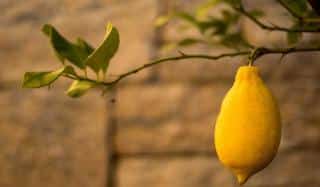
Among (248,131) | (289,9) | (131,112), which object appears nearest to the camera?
(248,131)

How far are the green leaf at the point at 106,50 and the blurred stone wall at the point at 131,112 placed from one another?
726 mm

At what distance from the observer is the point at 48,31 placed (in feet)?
1.50

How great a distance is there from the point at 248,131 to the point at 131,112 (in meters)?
0.81

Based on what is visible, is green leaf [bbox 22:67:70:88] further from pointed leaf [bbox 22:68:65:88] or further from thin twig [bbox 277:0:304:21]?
thin twig [bbox 277:0:304:21]

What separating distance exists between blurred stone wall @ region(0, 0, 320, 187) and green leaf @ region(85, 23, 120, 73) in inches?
28.6

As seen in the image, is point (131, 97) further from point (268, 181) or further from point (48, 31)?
point (48, 31)

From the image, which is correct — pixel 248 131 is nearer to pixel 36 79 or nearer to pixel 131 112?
pixel 36 79

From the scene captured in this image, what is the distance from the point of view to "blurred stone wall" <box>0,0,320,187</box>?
1.11 meters

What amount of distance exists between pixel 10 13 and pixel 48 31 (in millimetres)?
767

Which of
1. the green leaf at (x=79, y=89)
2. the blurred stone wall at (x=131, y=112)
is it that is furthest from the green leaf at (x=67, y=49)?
the blurred stone wall at (x=131, y=112)

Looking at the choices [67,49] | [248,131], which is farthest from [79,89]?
[248,131]

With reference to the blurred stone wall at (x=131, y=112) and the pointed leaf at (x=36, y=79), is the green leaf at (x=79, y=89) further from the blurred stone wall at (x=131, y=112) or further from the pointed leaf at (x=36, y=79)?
the blurred stone wall at (x=131, y=112)

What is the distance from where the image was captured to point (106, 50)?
394 millimetres

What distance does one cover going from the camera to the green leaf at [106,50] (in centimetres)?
38
